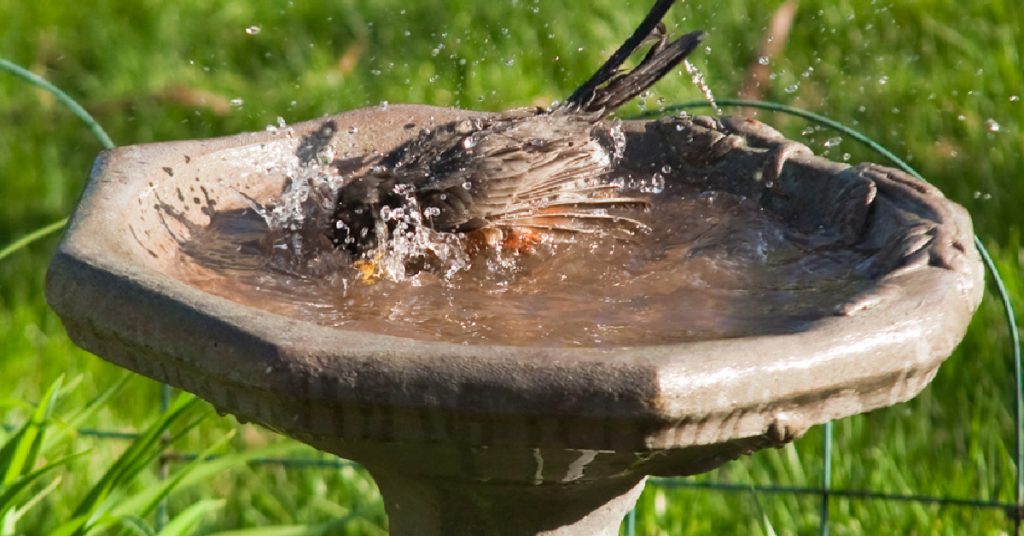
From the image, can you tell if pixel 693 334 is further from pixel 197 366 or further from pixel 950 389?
pixel 950 389

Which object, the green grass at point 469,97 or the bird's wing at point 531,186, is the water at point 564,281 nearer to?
the bird's wing at point 531,186

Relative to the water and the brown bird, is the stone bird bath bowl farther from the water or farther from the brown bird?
the brown bird

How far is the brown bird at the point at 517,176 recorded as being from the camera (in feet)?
7.89

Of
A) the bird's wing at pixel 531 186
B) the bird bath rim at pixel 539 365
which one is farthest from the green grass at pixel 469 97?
the bird bath rim at pixel 539 365

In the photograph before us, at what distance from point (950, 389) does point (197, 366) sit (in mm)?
3009

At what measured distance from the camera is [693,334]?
78.2 inches

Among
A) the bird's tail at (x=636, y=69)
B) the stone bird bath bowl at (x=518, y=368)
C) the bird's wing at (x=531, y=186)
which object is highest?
the bird's tail at (x=636, y=69)

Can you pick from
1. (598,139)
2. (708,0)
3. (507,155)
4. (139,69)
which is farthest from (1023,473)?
(139,69)

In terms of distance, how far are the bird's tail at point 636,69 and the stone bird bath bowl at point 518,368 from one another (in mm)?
364

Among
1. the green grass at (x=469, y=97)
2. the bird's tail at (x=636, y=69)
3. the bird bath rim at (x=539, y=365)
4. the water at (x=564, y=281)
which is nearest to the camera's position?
the bird bath rim at (x=539, y=365)

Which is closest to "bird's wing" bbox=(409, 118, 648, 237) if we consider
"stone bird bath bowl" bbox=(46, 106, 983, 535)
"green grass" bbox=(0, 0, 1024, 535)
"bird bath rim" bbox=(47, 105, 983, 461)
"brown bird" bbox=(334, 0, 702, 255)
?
"brown bird" bbox=(334, 0, 702, 255)

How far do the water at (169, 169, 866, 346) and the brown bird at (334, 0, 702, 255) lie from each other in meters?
0.04

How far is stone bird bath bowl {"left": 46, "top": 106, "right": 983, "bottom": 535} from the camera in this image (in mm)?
1656

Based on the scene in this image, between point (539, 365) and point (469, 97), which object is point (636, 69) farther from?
point (469, 97)
